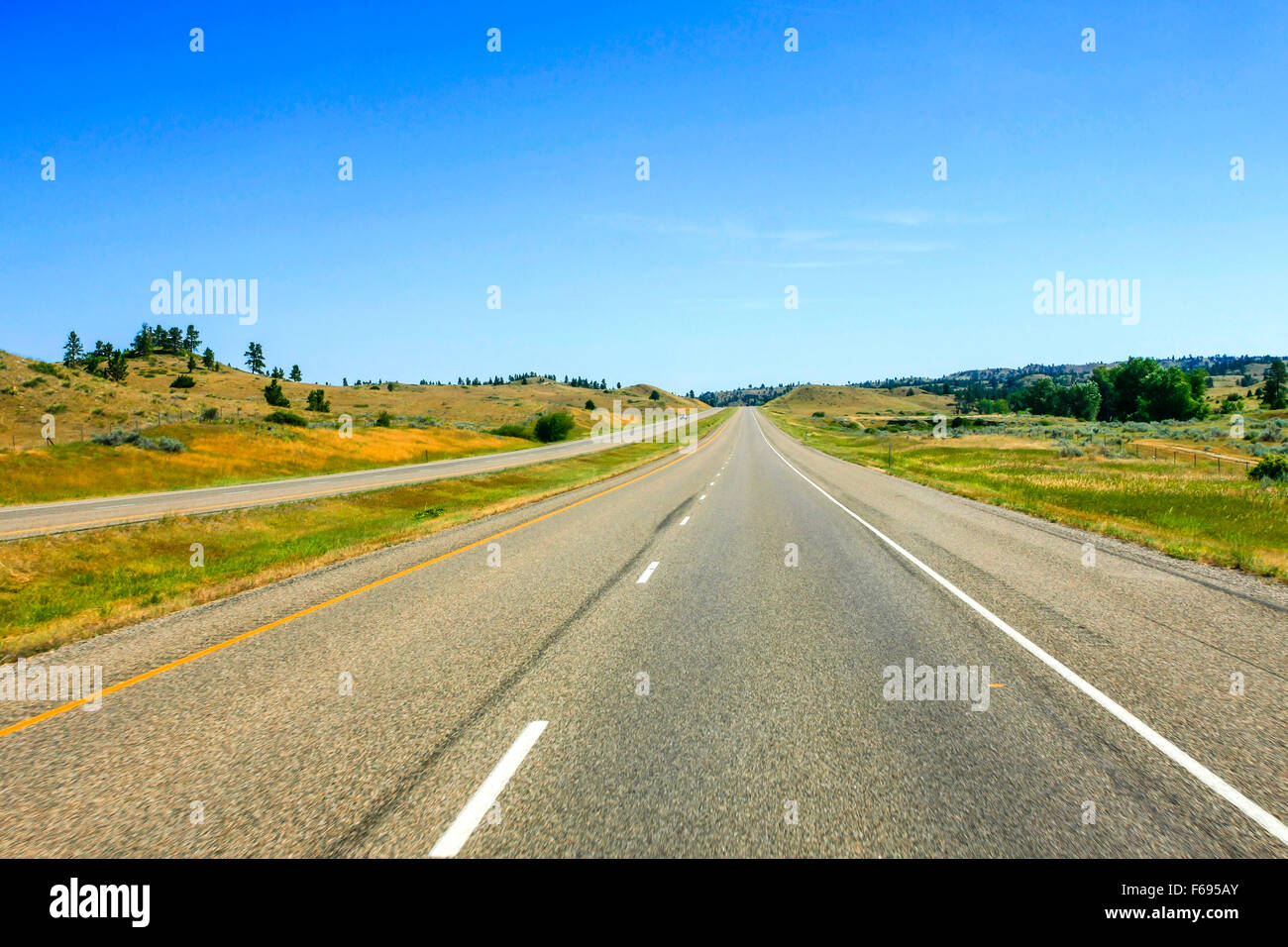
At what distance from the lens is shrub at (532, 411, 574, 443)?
8150 cm

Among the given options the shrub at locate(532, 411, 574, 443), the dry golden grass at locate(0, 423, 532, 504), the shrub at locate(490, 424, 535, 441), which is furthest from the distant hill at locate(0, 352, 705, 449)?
the dry golden grass at locate(0, 423, 532, 504)

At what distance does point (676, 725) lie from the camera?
499 centimetres

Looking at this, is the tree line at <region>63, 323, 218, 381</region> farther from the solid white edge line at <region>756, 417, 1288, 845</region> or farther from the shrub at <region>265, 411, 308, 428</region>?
the solid white edge line at <region>756, 417, 1288, 845</region>

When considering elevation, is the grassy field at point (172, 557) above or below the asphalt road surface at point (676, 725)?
below

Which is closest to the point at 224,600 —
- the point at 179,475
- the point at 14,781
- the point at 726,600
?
the point at 14,781

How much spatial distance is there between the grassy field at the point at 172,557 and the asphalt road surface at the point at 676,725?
52.9 inches

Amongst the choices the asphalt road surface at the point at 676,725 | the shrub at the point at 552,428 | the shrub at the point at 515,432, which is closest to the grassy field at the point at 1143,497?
the asphalt road surface at the point at 676,725

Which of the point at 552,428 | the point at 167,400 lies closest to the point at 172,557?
the point at 552,428

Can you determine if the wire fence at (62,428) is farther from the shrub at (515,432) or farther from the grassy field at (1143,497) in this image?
the grassy field at (1143,497)

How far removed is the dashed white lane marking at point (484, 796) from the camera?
11.4ft

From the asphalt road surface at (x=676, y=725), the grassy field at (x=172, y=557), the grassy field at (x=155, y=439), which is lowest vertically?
the grassy field at (x=172, y=557)

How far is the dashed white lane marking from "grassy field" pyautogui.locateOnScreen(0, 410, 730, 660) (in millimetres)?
6772
